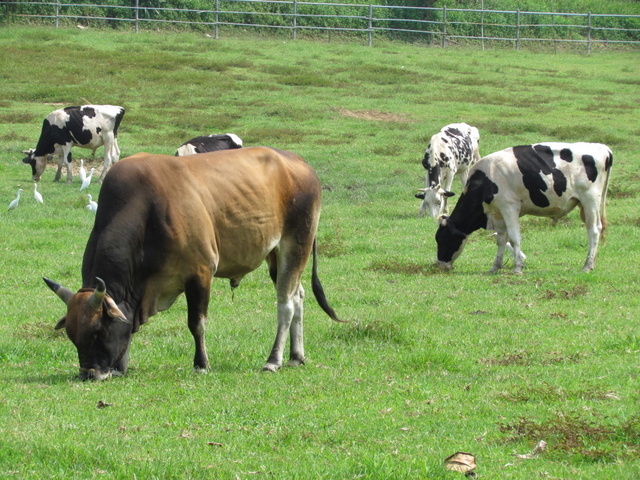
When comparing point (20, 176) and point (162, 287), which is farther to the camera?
point (20, 176)

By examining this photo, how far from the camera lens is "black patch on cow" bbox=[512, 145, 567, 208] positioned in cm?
1487

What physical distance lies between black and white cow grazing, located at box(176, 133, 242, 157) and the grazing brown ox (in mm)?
11033

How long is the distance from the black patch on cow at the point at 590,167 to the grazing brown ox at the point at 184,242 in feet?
22.4

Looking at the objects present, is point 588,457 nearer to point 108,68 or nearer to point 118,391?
point 118,391

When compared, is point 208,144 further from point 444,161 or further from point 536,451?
point 536,451

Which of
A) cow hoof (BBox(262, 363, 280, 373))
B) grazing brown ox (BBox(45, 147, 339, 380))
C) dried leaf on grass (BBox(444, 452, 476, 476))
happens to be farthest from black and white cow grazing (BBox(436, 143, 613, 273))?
dried leaf on grass (BBox(444, 452, 476, 476))

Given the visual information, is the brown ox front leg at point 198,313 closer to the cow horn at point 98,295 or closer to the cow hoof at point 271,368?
the cow hoof at point 271,368

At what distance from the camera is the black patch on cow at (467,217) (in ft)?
49.9

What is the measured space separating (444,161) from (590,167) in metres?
7.06

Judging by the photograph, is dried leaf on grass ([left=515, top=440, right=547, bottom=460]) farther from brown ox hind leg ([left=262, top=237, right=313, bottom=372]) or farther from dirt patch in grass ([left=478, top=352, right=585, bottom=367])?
brown ox hind leg ([left=262, top=237, right=313, bottom=372])

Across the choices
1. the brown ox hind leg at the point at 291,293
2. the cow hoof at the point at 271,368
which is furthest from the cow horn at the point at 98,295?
the brown ox hind leg at the point at 291,293

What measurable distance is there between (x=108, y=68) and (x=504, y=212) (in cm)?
2581

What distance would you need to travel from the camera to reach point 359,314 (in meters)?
11.5

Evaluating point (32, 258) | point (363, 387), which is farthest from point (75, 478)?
point (32, 258)
